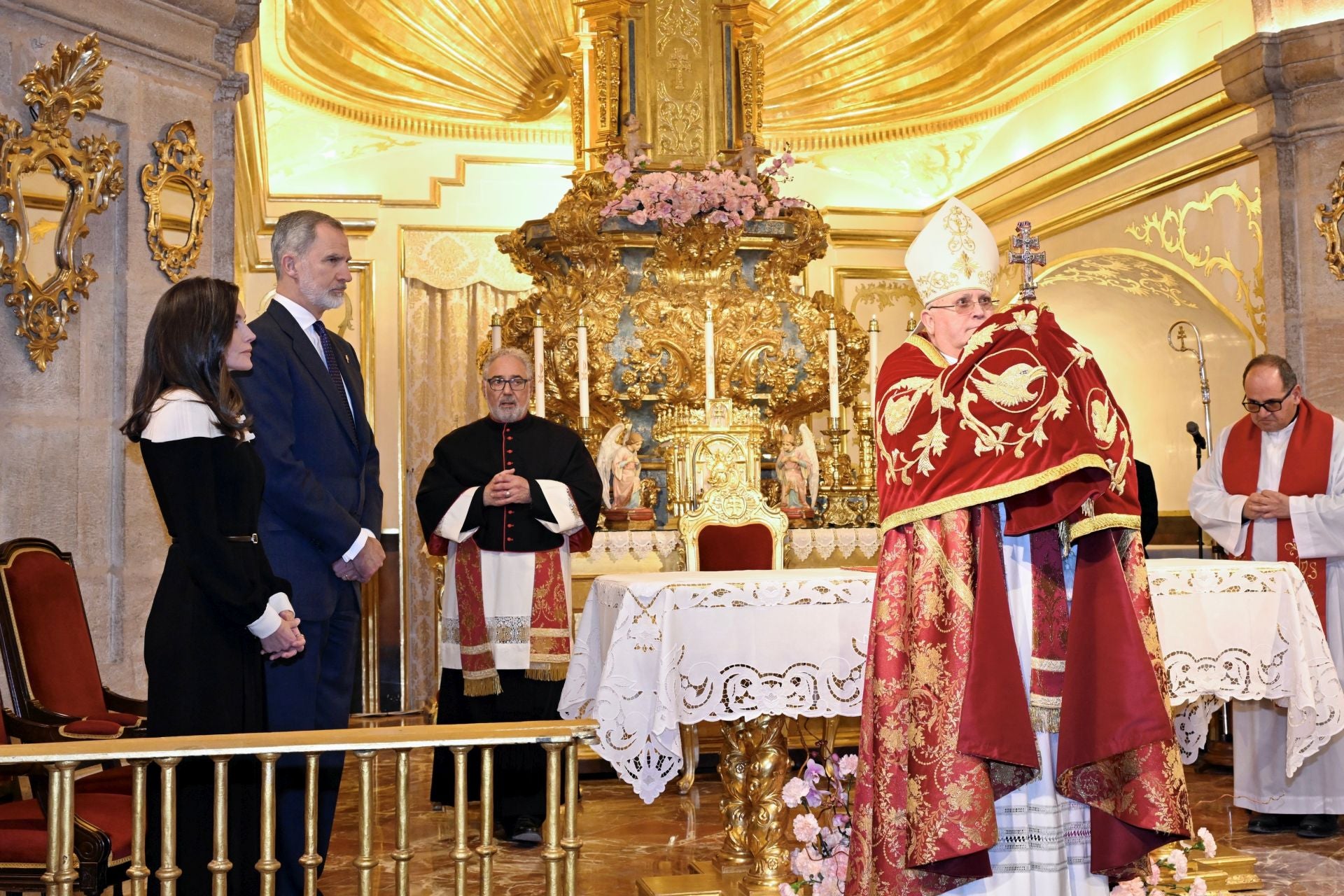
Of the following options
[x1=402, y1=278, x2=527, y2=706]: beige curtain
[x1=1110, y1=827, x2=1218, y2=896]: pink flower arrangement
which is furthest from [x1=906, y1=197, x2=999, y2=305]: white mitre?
[x1=402, y1=278, x2=527, y2=706]: beige curtain

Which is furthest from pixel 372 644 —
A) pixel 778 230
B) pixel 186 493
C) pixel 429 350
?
pixel 186 493

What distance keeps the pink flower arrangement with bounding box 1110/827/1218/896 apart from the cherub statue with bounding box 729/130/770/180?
5.76 m

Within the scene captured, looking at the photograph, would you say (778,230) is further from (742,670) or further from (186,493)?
(186,493)

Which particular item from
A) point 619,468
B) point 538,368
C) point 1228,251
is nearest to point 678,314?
point 619,468

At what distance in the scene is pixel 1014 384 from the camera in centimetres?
289

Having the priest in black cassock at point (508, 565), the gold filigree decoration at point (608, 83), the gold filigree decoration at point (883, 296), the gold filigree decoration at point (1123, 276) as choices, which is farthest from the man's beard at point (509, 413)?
the gold filigree decoration at point (883, 296)

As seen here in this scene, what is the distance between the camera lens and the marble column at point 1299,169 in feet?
22.4

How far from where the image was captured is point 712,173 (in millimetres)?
8242

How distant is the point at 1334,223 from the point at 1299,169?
1.23 ft

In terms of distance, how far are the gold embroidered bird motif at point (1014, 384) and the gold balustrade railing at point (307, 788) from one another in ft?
3.60

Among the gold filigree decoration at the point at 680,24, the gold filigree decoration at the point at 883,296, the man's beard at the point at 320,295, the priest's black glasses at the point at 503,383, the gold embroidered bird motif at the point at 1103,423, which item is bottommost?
the gold embroidered bird motif at the point at 1103,423

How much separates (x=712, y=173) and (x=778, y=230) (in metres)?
0.57

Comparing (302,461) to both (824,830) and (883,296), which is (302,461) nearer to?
(824,830)

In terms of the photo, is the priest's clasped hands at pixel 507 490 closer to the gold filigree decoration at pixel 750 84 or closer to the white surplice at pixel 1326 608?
the white surplice at pixel 1326 608
